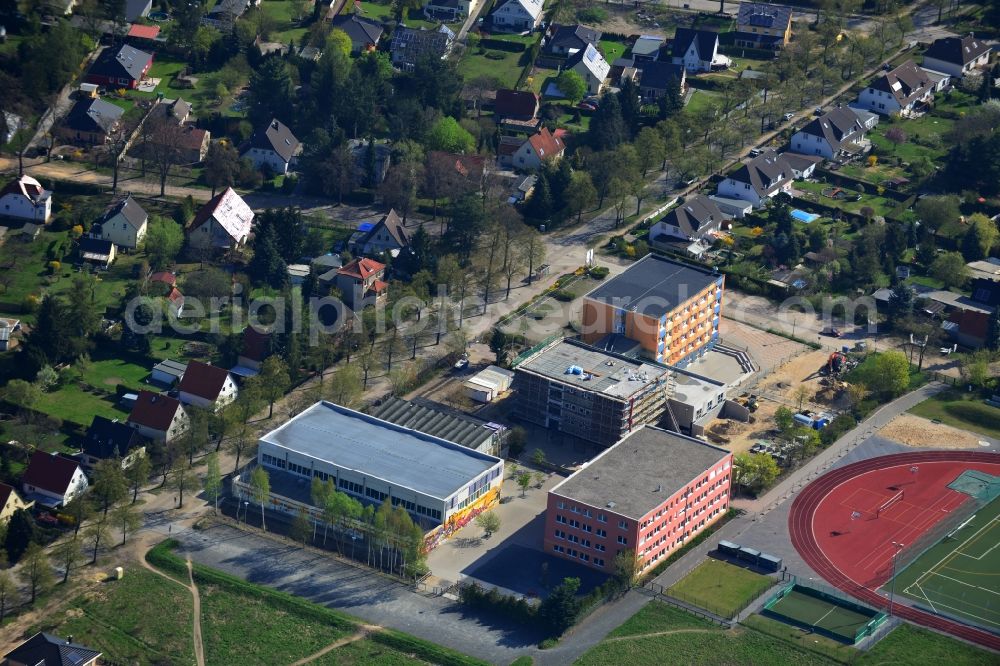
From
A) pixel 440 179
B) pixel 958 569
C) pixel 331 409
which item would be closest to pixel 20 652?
pixel 331 409

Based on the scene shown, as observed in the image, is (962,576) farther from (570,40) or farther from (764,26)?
(764,26)

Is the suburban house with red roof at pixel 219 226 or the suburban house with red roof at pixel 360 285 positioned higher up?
the suburban house with red roof at pixel 219 226

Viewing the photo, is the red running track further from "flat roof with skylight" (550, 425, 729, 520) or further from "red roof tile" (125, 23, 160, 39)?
"red roof tile" (125, 23, 160, 39)

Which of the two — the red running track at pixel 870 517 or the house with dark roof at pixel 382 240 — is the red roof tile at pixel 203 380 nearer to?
the house with dark roof at pixel 382 240

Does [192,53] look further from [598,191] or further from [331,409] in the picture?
[331,409]

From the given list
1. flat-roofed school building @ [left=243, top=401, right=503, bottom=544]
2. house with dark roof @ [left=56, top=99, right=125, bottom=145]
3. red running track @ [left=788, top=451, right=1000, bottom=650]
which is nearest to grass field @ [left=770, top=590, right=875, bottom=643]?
red running track @ [left=788, top=451, right=1000, bottom=650]

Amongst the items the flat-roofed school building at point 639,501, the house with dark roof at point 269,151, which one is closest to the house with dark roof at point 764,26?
the house with dark roof at point 269,151

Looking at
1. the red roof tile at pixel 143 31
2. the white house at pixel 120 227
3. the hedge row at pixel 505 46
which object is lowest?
the white house at pixel 120 227
